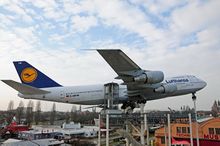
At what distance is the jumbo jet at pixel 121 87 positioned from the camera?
24.9 meters

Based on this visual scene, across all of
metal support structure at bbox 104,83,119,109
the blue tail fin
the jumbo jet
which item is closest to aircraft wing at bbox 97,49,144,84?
the jumbo jet

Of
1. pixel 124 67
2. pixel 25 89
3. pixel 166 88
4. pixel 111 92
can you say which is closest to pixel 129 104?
pixel 111 92

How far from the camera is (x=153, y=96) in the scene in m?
29.5

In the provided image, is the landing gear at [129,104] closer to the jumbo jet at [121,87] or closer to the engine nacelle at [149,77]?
the jumbo jet at [121,87]

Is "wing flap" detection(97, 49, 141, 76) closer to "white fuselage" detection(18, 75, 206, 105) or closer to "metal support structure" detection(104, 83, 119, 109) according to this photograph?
"metal support structure" detection(104, 83, 119, 109)

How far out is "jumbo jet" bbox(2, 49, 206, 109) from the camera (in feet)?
81.7

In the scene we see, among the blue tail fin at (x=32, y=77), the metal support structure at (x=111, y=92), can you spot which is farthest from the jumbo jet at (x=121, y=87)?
the metal support structure at (x=111, y=92)

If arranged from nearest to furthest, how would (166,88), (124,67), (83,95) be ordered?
(124,67) < (166,88) < (83,95)

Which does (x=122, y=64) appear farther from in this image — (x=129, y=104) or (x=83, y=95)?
(x=129, y=104)

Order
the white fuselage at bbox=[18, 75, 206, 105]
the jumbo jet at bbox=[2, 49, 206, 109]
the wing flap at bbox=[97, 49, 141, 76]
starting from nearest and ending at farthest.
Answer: the wing flap at bbox=[97, 49, 141, 76]
the jumbo jet at bbox=[2, 49, 206, 109]
the white fuselage at bbox=[18, 75, 206, 105]

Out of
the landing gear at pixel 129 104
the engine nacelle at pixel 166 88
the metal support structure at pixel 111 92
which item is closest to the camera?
the engine nacelle at pixel 166 88

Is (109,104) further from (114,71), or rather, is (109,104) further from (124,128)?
(124,128)

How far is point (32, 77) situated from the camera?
1214 inches

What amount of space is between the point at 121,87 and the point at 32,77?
11610 mm
